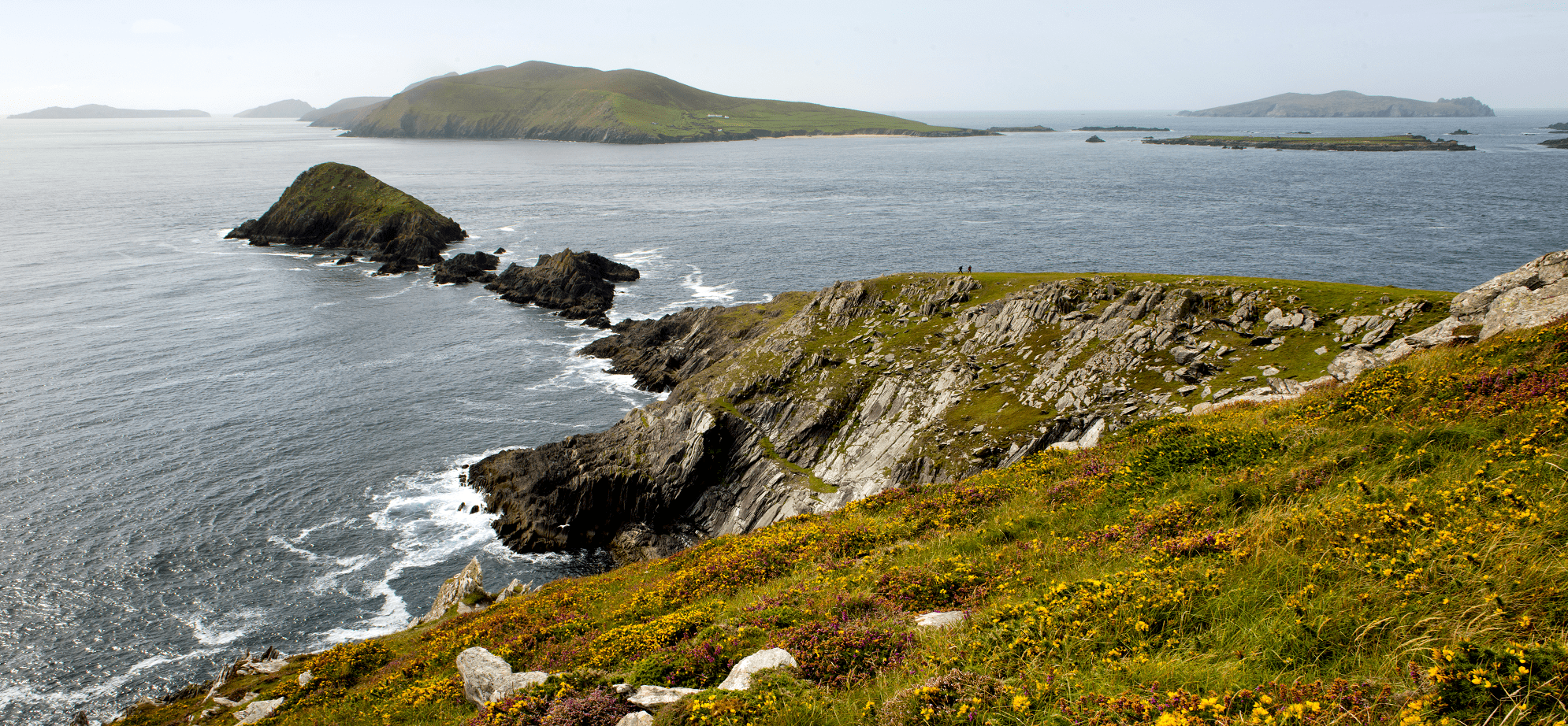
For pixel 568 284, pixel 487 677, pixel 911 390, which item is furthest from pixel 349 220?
pixel 487 677

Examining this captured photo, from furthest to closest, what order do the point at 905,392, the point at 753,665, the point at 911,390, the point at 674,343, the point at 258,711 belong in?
the point at 674,343 < the point at 905,392 < the point at 911,390 < the point at 258,711 < the point at 753,665

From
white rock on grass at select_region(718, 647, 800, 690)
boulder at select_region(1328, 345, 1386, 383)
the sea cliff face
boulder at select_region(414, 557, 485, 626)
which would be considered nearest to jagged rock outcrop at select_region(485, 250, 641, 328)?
the sea cliff face

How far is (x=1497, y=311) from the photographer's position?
2253 cm

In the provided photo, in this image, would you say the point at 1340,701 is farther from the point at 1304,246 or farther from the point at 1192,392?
the point at 1304,246

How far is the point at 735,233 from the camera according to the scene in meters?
141

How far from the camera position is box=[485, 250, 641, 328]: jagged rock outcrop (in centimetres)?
9494

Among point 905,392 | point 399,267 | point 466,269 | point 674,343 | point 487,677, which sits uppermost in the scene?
point 399,267

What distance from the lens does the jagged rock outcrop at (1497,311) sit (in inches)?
838

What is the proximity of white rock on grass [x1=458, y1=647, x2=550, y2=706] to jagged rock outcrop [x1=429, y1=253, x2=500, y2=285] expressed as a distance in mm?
102962

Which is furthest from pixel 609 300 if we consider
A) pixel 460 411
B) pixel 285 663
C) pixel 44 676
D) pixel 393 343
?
pixel 285 663

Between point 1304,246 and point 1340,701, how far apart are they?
122158mm

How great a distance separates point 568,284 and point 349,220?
223ft

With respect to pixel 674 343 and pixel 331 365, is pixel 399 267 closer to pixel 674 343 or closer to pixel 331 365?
pixel 331 365

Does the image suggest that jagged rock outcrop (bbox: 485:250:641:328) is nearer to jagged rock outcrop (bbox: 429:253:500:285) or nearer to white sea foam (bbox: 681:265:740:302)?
jagged rock outcrop (bbox: 429:253:500:285)
